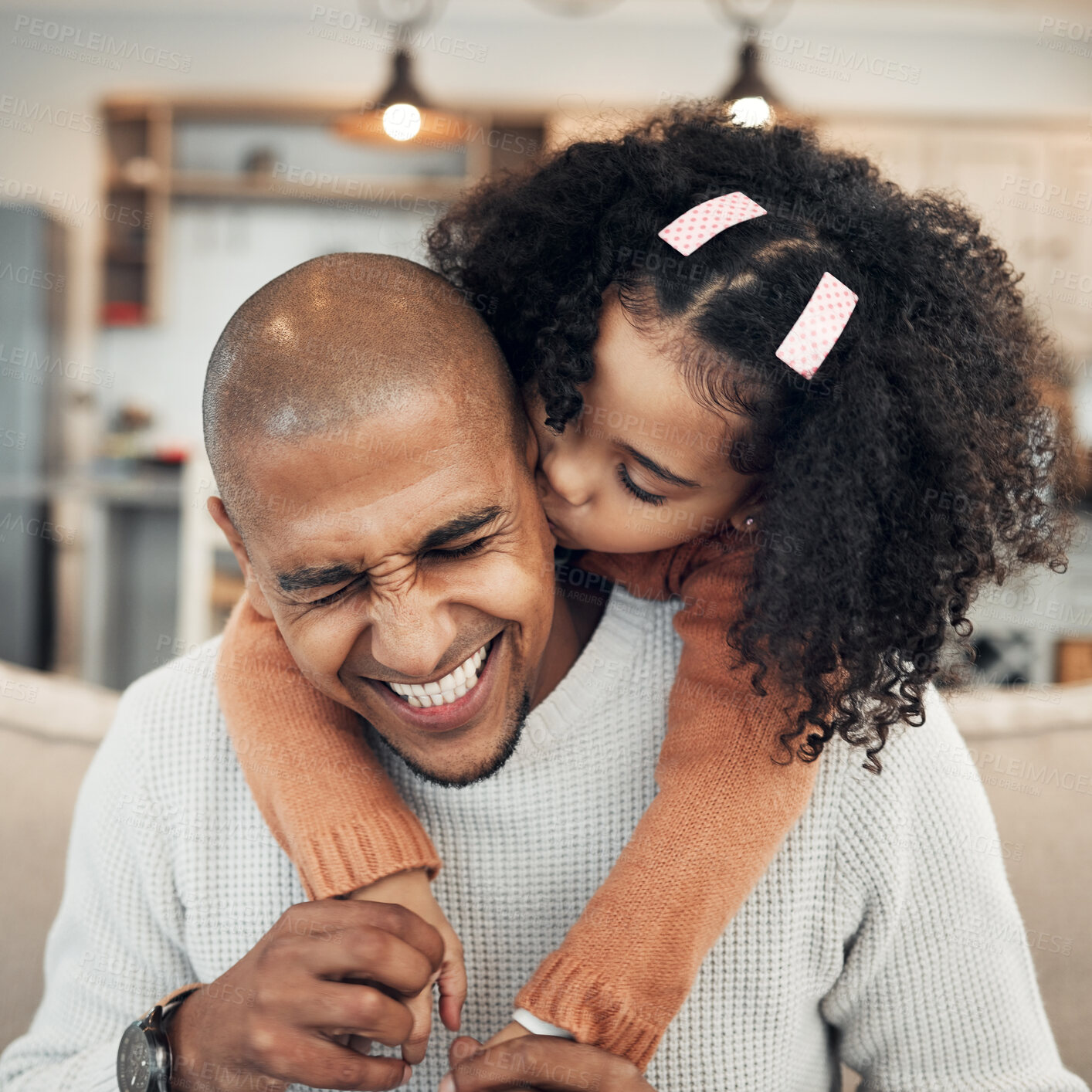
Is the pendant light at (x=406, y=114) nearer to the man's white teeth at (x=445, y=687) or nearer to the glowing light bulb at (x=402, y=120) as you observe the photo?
the glowing light bulb at (x=402, y=120)

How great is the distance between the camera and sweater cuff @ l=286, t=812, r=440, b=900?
3.12 ft

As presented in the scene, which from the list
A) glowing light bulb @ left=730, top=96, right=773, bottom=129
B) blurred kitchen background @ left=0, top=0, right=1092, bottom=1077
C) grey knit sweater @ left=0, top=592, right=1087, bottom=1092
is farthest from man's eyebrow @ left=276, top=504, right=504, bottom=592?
blurred kitchen background @ left=0, top=0, right=1092, bottom=1077

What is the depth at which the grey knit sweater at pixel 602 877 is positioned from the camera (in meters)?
1.10

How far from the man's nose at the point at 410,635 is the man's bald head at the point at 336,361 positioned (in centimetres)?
15

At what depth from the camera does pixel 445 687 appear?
3.26ft

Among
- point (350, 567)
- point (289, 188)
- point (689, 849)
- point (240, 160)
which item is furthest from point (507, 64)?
point (689, 849)

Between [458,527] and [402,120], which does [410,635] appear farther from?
[402,120]

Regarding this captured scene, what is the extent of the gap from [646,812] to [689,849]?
0.06 m

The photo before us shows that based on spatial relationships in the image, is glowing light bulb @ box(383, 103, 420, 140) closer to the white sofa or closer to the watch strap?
the white sofa

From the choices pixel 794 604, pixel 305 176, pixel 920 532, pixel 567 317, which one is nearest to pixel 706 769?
pixel 794 604

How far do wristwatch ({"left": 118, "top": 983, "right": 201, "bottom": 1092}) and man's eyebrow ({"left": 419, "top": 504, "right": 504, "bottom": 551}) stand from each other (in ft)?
1.61

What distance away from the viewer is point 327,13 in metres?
5.48

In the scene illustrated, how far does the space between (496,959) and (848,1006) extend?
0.38m

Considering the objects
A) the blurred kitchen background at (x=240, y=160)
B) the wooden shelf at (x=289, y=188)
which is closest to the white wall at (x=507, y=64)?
the blurred kitchen background at (x=240, y=160)
